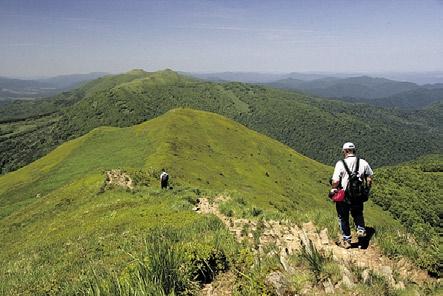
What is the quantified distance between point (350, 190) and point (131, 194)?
17.7m

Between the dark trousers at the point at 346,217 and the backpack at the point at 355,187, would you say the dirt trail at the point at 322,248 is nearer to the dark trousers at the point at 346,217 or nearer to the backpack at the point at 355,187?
the dark trousers at the point at 346,217

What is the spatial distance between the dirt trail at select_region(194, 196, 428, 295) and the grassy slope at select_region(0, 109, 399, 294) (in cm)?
73

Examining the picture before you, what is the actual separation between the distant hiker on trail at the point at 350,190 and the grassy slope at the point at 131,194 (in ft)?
3.23

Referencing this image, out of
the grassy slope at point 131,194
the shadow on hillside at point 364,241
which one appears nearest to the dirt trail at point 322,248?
the shadow on hillside at point 364,241

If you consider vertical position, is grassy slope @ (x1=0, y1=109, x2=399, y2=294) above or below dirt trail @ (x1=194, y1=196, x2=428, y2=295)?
below

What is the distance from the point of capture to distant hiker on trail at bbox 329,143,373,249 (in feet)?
28.3

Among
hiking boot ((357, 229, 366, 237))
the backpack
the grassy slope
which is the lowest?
the grassy slope

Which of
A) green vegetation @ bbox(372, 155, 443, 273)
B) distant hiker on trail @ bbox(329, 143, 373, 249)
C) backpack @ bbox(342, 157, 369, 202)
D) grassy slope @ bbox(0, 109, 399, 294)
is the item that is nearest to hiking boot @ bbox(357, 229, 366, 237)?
distant hiker on trail @ bbox(329, 143, 373, 249)

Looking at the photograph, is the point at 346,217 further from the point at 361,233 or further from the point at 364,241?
the point at 364,241

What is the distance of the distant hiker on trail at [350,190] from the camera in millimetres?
8625

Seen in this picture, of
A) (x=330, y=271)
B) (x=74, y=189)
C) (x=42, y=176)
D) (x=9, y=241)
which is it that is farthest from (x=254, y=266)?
(x=42, y=176)

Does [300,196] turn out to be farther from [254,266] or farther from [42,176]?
[254,266]

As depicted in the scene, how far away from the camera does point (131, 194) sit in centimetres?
2362

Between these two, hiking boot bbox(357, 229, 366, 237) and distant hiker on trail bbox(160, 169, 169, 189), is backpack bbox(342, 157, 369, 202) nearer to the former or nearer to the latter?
hiking boot bbox(357, 229, 366, 237)
